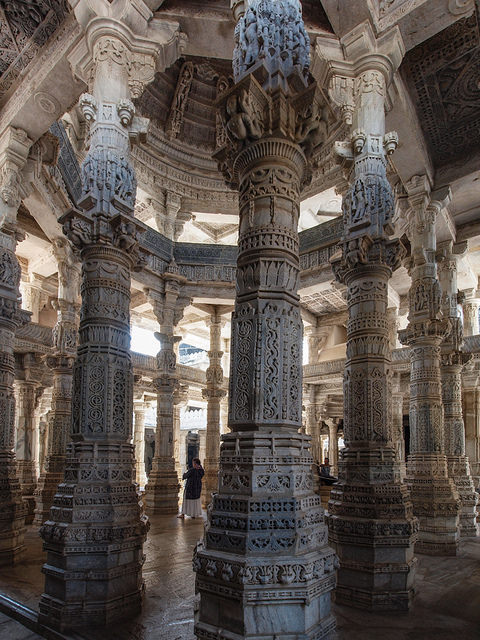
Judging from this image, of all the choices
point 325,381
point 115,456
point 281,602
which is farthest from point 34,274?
point 281,602

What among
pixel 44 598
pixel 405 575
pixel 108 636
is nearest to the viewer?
pixel 108 636

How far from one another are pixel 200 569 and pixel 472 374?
52.4ft

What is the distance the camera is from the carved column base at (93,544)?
14.8 ft

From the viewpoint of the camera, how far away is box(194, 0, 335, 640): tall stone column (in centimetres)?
309

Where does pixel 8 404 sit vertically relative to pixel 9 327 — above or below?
below

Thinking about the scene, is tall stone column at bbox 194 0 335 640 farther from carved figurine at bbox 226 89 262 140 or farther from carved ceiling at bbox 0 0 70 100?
carved ceiling at bbox 0 0 70 100

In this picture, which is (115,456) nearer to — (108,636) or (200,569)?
(108,636)

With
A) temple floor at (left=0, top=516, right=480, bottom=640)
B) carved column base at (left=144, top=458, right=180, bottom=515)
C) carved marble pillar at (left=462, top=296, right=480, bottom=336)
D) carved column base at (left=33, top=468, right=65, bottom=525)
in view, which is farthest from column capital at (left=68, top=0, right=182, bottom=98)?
carved marble pillar at (left=462, top=296, right=480, bottom=336)

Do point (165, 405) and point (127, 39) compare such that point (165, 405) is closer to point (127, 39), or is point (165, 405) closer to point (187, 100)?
point (187, 100)

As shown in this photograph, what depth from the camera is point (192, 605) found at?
193 inches

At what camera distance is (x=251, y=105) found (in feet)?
12.0

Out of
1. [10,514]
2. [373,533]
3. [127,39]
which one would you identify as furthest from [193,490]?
[127,39]

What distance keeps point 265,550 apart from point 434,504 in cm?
625

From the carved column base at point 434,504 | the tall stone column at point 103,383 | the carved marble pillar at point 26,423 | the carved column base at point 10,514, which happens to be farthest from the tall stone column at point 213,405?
the tall stone column at point 103,383
